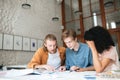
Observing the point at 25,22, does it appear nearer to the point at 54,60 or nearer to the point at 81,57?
the point at 54,60

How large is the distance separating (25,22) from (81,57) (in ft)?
11.2

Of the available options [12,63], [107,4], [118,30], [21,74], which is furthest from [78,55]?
[107,4]

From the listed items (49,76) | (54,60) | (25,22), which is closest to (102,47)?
(49,76)

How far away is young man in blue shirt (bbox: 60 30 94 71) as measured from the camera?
5.91ft

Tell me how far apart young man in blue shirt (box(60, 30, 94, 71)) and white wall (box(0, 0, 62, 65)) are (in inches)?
106

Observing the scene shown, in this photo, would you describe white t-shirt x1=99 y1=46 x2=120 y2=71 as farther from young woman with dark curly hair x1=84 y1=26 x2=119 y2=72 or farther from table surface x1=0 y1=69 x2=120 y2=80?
table surface x1=0 y1=69 x2=120 y2=80

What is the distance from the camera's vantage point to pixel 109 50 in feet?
4.39

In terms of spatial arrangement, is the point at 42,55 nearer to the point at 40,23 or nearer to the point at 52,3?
the point at 40,23

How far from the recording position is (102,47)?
4.36 feet

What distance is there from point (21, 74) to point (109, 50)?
773mm

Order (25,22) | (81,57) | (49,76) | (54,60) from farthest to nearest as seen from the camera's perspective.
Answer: (25,22) → (54,60) → (81,57) → (49,76)

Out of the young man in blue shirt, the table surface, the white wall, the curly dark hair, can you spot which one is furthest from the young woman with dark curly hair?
the white wall

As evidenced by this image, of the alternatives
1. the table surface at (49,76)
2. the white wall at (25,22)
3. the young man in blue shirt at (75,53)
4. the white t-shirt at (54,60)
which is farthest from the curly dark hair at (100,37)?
the white wall at (25,22)

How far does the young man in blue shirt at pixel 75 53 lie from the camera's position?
1800 mm
